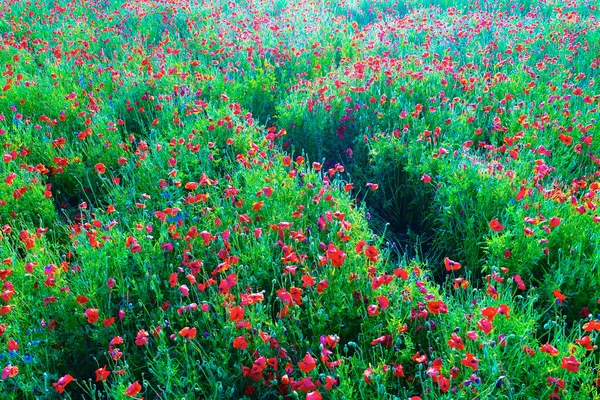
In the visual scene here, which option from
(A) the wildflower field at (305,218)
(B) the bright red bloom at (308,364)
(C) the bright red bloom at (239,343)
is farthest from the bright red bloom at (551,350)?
(C) the bright red bloom at (239,343)

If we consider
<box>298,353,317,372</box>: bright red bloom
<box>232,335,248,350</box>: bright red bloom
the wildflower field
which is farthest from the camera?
the wildflower field

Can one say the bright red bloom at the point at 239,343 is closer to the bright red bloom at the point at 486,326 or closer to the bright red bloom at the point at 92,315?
the bright red bloom at the point at 92,315

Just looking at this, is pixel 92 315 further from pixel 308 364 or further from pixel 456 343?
pixel 456 343

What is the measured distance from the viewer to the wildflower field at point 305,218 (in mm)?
2182

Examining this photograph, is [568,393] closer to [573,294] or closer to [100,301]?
[573,294]

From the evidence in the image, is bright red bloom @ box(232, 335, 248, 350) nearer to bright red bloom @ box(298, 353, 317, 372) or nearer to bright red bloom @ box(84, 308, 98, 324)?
bright red bloom @ box(298, 353, 317, 372)

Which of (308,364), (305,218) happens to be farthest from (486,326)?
(305,218)

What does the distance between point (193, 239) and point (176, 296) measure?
420mm

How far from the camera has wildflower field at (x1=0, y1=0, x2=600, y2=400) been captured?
7.16 ft

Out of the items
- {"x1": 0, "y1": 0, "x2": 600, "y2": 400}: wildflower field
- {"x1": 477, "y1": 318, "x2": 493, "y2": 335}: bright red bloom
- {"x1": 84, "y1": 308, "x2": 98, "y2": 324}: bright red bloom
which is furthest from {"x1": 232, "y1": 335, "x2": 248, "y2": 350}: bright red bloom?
{"x1": 477, "y1": 318, "x2": 493, "y2": 335}: bright red bloom

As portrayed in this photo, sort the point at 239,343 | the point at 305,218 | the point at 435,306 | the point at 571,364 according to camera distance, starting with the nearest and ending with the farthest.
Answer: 1. the point at 571,364
2. the point at 239,343
3. the point at 435,306
4. the point at 305,218

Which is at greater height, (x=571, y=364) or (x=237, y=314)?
(x=237, y=314)

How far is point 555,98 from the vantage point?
4.42m

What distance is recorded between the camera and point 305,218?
3.09 meters
